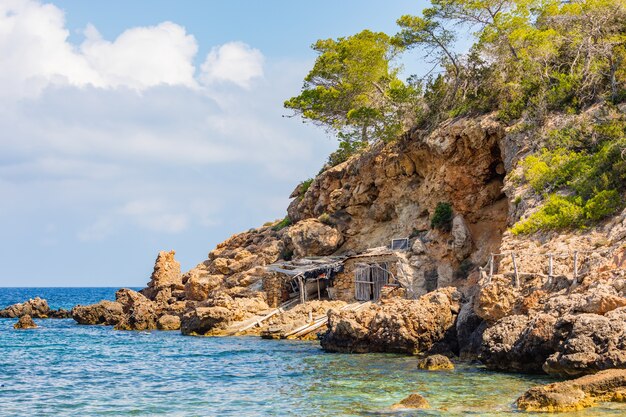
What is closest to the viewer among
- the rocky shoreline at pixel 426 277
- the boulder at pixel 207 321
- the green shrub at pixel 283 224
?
the rocky shoreline at pixel 426 277

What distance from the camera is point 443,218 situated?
3525cm

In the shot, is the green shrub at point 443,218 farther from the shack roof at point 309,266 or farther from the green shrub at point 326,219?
the green shrub at point 326,219

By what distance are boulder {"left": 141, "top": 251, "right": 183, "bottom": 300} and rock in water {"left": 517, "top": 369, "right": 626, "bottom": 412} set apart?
41.1 metres

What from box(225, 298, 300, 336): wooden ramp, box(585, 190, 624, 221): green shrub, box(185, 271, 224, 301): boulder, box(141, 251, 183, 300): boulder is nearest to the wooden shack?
box(225, 298, 300, 336): wooden ramp

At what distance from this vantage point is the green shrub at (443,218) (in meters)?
35.2

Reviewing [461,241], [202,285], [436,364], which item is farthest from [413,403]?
[202,285]

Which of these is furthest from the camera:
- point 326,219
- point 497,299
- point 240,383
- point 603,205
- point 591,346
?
point 326,219

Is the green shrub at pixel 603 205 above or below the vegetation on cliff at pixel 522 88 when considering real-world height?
below

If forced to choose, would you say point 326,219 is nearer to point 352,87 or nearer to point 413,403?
point 352,87

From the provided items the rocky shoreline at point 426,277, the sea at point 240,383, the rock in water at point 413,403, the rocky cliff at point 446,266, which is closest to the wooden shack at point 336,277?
the rocky shoreline at point 426,277

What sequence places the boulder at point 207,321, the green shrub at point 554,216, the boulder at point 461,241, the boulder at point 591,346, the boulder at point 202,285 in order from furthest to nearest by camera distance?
the boulder at point 202,285
the boulder at point 207,321
the boulder at point 461,241
the green shrub at point 554,216
the boulder at point 591,346

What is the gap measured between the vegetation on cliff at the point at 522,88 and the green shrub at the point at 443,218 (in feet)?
17.0

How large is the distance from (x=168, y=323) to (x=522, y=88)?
2291 cm

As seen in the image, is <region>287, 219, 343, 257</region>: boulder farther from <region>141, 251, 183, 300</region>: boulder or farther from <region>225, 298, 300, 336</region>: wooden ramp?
<region>141, 251, 183, 300</region>: boulder
